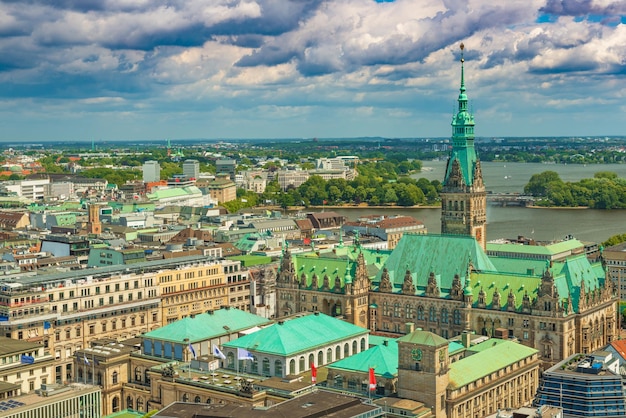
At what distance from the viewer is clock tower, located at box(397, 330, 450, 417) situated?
8562 cm

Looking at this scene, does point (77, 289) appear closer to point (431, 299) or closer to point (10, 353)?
point (10, 353)

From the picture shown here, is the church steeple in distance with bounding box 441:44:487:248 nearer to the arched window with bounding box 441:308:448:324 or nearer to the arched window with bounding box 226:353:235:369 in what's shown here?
the arched window with bounding box 441:308:448:324

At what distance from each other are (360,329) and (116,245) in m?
79.3

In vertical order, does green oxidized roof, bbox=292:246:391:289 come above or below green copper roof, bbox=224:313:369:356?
above

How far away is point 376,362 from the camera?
3644 inches

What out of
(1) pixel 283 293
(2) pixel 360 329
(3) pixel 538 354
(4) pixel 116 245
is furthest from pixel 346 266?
(4) pixel 116 245

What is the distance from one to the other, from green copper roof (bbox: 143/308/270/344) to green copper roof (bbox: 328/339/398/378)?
58.0ft

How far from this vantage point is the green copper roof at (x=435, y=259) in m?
119

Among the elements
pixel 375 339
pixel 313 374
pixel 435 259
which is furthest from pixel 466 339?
pixel 313 374

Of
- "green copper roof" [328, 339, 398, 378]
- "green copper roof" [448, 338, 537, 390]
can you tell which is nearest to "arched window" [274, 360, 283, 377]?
"green copper roof" [328, 339, 398, 378]

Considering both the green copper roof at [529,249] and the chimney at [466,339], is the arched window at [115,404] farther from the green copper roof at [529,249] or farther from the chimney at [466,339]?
the green copper roof at [529,249]

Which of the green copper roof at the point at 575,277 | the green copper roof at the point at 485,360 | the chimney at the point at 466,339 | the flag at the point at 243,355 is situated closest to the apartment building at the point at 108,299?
the flag at the point at 243,355

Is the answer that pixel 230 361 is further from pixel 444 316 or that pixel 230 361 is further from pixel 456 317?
pixel 456 317

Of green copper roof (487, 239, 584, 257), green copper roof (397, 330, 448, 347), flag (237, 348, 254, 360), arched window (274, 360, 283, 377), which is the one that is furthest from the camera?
green copper roof (487, 239, 584, 257)
